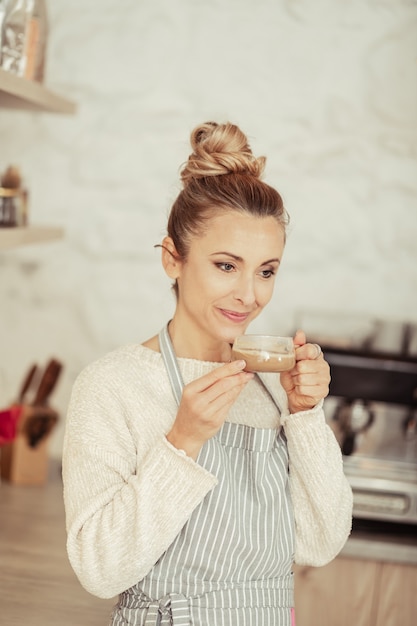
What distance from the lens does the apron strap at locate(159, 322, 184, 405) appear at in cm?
169

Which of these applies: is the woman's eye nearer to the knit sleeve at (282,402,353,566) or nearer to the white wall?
the knit sleeve at (282,402,353,566)

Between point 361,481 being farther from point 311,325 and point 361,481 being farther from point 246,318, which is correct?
point 246,318

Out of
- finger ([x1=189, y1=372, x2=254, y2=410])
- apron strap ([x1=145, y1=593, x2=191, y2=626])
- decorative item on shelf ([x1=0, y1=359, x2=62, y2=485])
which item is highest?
finger ([x1=189, y1=372, x2=254, y2=410])

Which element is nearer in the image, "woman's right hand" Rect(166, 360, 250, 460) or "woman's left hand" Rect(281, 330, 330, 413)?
"woman's right hand" Rect(166, 360, 250, 460)

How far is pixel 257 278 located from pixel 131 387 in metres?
0.31

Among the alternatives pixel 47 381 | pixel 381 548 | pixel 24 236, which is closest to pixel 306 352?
pixel 381 548

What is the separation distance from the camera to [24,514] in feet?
8.25

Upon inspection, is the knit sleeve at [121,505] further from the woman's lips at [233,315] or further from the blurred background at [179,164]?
the blurred background at [179,164]

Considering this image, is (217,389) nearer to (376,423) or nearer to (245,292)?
(245,292)

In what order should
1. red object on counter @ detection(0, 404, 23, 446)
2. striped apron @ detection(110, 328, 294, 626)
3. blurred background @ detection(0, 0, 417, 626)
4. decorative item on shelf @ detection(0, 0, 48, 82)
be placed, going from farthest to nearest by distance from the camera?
1. blurred background @ detection(0, 0, 417, 626)
2. red object on counter @ detection(0, 404, 23, 446)
3. decorative item on shelf @ detection(0, 0, 48, 82)
4. striped apron @ detection(110, 328, 294, 626)

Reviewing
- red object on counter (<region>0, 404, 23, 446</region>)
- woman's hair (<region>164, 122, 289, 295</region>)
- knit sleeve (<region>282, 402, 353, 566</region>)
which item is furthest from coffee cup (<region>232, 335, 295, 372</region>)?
red object on counter (<region>0, 404, 23, 446</region>)

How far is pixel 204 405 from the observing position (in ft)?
4.75

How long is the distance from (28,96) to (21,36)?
0.15 meters

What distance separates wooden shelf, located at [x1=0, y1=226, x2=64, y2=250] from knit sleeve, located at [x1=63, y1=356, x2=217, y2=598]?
76 cm
